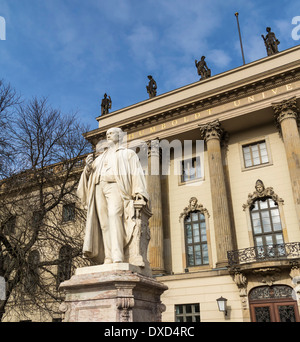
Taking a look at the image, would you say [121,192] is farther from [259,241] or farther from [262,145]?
[262,145]

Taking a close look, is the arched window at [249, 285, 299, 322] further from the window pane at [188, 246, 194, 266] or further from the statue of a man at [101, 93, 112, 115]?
the statue of a man at [101, 93, 112, 115]

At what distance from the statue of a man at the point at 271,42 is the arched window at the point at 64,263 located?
19.0 m

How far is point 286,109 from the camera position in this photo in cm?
2145

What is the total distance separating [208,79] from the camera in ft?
83.1

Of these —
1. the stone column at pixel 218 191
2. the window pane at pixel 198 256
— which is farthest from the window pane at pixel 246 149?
the window pane at pixel 198 256

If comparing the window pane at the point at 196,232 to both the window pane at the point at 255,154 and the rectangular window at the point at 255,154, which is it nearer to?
the rectangular window at the point at 255,154

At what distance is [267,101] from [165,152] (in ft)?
26.3

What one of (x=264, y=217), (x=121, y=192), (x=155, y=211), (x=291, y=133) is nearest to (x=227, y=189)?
(x=264, y=217)

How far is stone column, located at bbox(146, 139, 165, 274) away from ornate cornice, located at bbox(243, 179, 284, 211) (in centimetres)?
562

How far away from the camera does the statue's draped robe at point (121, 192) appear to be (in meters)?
5.00

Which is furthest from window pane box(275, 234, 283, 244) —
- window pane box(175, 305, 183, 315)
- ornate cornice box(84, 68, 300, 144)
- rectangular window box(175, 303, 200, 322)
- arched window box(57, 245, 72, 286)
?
arched window box(57, 245, 72, 286)

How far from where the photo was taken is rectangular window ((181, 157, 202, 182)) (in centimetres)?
2491

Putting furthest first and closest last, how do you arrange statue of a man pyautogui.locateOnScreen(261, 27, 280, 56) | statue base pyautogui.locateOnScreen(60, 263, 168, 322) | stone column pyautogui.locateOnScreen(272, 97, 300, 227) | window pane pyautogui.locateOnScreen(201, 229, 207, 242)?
1. statue of a man pyautogui.locateOnScreen(261, 27, 280, 56)
2. window pane pyautogui.locateOnScreen(201, 229, 207, 242)
3. stone column pyautogui.locateOnScreen(272, 97, 300, 227)
4. statue base pyautogui.locateOnScreen(60, 263, 168, 322)
